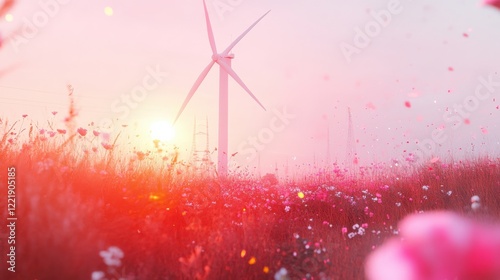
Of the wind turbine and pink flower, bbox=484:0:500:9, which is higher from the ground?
the wind turbine

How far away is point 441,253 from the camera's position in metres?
0.87

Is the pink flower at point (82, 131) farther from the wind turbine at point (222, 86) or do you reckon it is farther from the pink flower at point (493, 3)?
the wind turbine at point (222, 86)

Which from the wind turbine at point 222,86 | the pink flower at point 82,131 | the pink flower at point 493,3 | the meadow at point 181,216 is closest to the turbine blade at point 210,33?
the wind turbine at point 222,86

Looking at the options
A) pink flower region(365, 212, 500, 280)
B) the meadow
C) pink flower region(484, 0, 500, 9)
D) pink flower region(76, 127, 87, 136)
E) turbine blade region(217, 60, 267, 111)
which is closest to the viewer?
pink flower region(365, 212, 500, 280)

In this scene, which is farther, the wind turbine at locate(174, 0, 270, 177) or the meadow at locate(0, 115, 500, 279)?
the wind turbine at locate(174, 0, 270, 177)

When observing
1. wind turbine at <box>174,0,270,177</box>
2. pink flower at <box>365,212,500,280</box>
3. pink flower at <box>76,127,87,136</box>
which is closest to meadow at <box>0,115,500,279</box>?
pink flower at <box>76,127,87,136</box>

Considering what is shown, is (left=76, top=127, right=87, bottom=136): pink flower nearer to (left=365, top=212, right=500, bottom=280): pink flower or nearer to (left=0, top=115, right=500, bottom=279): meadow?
(left=0, top=115, right=500, bottom=279): meadow

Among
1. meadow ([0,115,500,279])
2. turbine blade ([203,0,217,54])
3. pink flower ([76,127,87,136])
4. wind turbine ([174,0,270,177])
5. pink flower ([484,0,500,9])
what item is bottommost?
meadow ([0,115,500,279])

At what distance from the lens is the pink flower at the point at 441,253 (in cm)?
81

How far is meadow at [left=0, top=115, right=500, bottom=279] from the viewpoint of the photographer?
11.7 feet

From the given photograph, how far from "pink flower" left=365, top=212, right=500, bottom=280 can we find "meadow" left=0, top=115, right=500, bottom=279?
198cm

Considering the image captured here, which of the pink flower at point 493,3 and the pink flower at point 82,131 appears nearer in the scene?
the pink flower at point 493,3

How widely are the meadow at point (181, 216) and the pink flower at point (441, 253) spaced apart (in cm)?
198

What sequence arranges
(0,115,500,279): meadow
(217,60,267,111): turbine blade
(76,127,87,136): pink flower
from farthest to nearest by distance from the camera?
(217,60,267,111): turbine blade → (76,127,87,136): pink flower → (0,115,500,279): meadow
